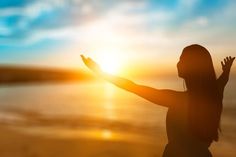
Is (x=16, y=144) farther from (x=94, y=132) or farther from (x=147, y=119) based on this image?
(x=147, y=119)

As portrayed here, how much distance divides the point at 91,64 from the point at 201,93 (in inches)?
40.9

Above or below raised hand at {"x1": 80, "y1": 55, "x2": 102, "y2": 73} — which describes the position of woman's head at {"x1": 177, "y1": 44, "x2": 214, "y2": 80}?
below

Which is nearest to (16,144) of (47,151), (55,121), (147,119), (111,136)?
(47,151)

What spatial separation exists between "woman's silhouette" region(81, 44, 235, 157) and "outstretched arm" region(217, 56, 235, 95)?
2 centimetres

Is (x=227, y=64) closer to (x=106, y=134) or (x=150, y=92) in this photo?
(x=150, y=92)

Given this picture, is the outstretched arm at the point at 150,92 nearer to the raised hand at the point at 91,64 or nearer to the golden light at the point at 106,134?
the raised hand at the point at 91,64

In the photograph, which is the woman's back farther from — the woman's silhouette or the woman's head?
the woman's head

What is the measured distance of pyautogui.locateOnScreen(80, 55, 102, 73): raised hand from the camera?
4020 mm

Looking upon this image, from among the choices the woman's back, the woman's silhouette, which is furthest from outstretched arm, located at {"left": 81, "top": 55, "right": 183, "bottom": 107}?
the woman's back

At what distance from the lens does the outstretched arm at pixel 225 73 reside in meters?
3.99

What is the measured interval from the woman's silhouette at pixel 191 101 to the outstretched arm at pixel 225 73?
21 mm

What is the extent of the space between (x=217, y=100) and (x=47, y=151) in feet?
33.3

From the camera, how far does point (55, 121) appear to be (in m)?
22.9

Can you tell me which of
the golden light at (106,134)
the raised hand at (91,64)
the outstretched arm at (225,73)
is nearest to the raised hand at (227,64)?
the outstretched arm at (225,73)
